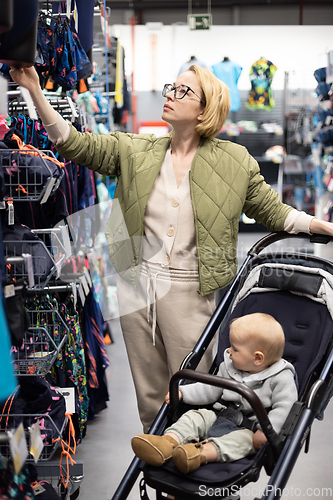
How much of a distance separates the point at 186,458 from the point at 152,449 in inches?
3.9

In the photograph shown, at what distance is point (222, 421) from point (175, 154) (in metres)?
1.03

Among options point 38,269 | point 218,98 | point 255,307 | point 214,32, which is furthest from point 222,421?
point 214,32

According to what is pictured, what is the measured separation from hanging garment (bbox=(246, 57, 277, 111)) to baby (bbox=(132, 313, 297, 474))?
6825 millimetres

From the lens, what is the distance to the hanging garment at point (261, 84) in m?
7.73

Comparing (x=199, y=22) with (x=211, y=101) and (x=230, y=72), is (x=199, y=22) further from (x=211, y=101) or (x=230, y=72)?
A: (x=211, y=101)

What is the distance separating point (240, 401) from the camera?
5.44 feet

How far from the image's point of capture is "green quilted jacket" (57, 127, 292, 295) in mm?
1943

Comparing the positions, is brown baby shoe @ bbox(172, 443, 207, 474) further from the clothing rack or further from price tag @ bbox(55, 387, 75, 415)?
the clothing rack

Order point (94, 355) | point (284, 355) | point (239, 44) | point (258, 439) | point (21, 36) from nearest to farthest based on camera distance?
1. point (21, 36)
2. point (258, 439)
3. point (284, 355)
4. point (94, 355)
5. point (239, 44)

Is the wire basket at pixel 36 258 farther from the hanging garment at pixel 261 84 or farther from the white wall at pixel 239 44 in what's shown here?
the white wall at pixel 239 44

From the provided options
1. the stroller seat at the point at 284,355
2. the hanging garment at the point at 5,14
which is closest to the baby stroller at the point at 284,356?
the stroller seat at the point at 284,355

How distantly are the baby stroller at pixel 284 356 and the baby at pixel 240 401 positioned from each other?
1.4 inches

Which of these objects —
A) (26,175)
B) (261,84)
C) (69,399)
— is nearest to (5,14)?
Answer: (26,175)

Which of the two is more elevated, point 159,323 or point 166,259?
point 166,259
